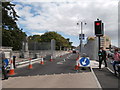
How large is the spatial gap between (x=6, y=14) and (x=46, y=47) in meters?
14.3

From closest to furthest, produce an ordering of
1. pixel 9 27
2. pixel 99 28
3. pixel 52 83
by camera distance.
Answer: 1. pixel 52 83
2. pixel 99 28
3. pixel 9 27

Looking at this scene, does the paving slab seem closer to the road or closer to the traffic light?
the road

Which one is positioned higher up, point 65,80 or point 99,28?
point 99,28

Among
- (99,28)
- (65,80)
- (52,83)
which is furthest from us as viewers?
(99,28)

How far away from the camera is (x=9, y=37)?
34.7 metres

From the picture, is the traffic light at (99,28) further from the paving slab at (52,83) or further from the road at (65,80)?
the paving slab at (52,83)

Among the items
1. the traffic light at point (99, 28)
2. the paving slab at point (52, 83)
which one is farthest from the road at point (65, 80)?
the traffic light at point (99, 28)

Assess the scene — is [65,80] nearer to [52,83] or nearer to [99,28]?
[52,83]

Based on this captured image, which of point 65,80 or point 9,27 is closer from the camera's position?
point 65,80

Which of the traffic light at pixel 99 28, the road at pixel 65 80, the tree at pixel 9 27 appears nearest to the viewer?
the road at pixel 65 80

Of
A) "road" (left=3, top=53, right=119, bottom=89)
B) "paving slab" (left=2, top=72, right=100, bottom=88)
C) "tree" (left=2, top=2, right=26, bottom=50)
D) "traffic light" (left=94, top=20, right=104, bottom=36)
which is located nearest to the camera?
"paving slab" (left=2, top=72, right=100, bottom=88)

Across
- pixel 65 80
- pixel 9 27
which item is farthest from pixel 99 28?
pixel 9 27

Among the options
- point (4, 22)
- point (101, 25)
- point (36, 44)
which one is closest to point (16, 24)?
point (4, 22)

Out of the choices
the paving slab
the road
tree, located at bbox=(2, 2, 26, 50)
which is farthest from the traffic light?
tree, located at bbox=(2, 2, 26, 50)
